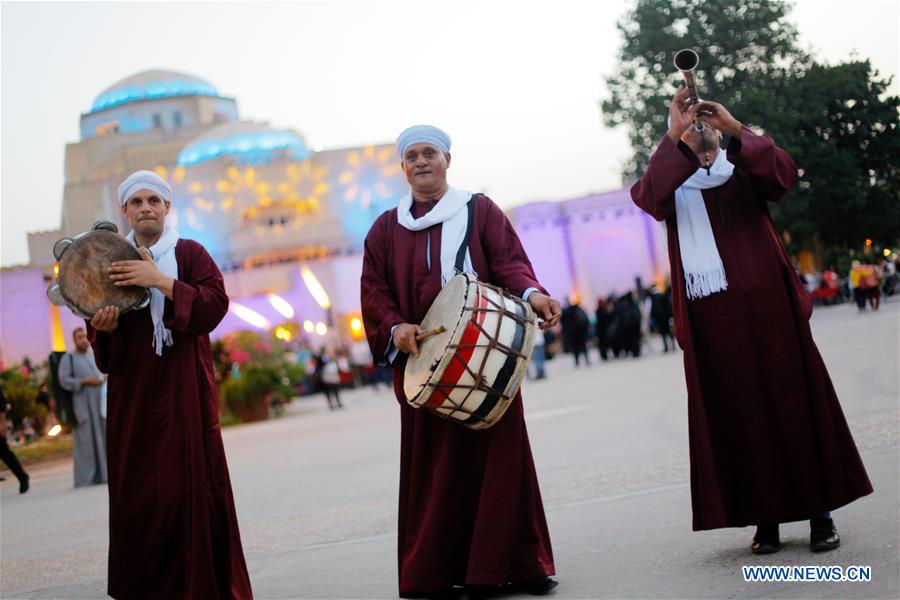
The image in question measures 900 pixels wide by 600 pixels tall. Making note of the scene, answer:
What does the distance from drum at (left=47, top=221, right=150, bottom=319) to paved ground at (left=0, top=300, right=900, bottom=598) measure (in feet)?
4.71

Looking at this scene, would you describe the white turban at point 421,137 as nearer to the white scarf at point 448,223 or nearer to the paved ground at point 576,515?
the white scarf at point 448,223

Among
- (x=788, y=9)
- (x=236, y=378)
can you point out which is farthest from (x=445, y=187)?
(x=788, y=9)

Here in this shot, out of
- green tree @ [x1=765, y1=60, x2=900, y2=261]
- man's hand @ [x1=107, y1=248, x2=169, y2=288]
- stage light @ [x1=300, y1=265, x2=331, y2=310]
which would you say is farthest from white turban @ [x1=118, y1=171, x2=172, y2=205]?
stage light @ [x1=300, y1=265, x2=331, y2=310]

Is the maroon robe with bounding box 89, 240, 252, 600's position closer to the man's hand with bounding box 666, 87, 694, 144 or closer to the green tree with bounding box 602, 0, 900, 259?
the man's hand with bounding box 666, 87, 694, 144

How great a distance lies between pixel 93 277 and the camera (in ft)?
14.5

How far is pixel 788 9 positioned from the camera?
105 ft

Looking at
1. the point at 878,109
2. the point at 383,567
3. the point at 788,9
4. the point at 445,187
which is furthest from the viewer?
the point at 788,9

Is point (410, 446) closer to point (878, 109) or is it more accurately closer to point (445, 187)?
point (445, 187)

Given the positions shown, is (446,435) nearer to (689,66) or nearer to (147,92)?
(689,66)

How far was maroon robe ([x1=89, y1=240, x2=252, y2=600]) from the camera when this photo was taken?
436 centimetres

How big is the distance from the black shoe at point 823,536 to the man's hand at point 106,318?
2.77 m

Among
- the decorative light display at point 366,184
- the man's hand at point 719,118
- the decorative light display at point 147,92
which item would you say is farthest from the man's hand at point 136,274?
the decorative light display at point 147,92

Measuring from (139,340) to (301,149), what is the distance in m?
49.3
